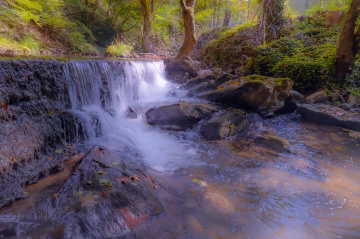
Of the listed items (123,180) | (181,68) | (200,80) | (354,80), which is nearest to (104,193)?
(123,180)

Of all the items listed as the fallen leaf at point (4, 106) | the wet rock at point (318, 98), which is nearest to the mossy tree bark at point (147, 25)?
the wet rock at point (318, 98)

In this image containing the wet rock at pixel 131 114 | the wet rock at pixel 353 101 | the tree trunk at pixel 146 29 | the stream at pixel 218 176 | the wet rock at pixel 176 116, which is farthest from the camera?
the tree trunk at pixel 146 29

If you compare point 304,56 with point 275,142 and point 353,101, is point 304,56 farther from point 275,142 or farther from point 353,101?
point 275,142

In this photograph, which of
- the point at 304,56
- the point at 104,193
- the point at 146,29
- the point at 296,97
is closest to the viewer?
the point at 104,193

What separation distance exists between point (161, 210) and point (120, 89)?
6215 mm

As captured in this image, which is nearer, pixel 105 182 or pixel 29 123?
pixel 105 182

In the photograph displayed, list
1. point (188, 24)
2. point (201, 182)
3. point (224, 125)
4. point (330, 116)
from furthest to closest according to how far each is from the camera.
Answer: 1. point (188, 24)
2. point (330, 116)
3. point (224, 125)
4. point (201, 182)

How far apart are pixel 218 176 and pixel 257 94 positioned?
4.32m

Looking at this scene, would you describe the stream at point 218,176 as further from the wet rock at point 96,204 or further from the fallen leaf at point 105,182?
the fallen leaf at point 105,182

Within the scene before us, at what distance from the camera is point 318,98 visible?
823cm

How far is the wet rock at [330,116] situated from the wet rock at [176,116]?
3.86 m

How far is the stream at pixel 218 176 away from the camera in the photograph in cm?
264

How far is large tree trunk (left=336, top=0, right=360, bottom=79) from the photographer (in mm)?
7434

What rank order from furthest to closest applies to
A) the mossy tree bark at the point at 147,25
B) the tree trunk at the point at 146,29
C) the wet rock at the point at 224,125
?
the tree trunk at the point at 146,29
the mossy tree bark at the point at 147,25
the wet rock at the point at 224,125
